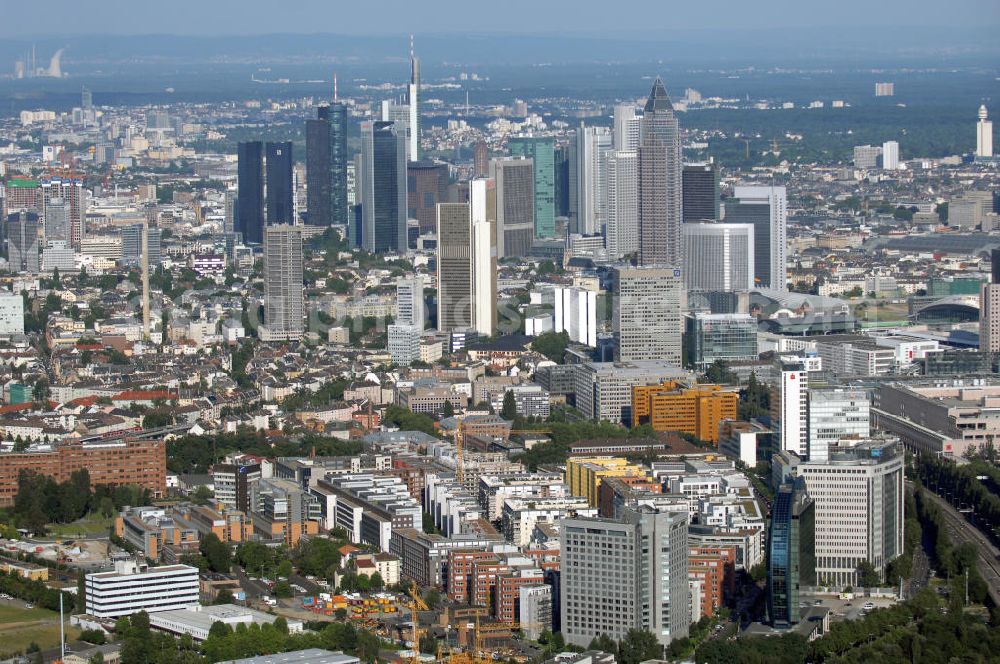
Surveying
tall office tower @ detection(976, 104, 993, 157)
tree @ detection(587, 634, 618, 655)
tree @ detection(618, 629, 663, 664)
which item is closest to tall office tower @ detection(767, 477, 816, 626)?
tree @ detection(618, 629, 663, 664)

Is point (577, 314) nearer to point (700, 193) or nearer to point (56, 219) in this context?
point (700, 193)

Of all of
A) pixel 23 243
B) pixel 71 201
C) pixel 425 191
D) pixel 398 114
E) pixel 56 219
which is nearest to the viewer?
pixel 23 243

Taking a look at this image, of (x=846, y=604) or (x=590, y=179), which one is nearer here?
(x=846, y=604)

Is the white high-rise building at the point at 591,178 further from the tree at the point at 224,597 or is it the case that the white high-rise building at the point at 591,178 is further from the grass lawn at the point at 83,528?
the tree at the point at 224,597

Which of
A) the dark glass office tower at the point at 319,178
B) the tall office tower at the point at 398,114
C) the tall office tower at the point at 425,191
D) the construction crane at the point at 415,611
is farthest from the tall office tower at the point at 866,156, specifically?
the construction crane at the point at 415,611

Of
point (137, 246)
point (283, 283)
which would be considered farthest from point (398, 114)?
point (283, 283)

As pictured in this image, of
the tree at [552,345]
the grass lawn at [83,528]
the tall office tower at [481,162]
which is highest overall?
the tall office tower at [481,162]
